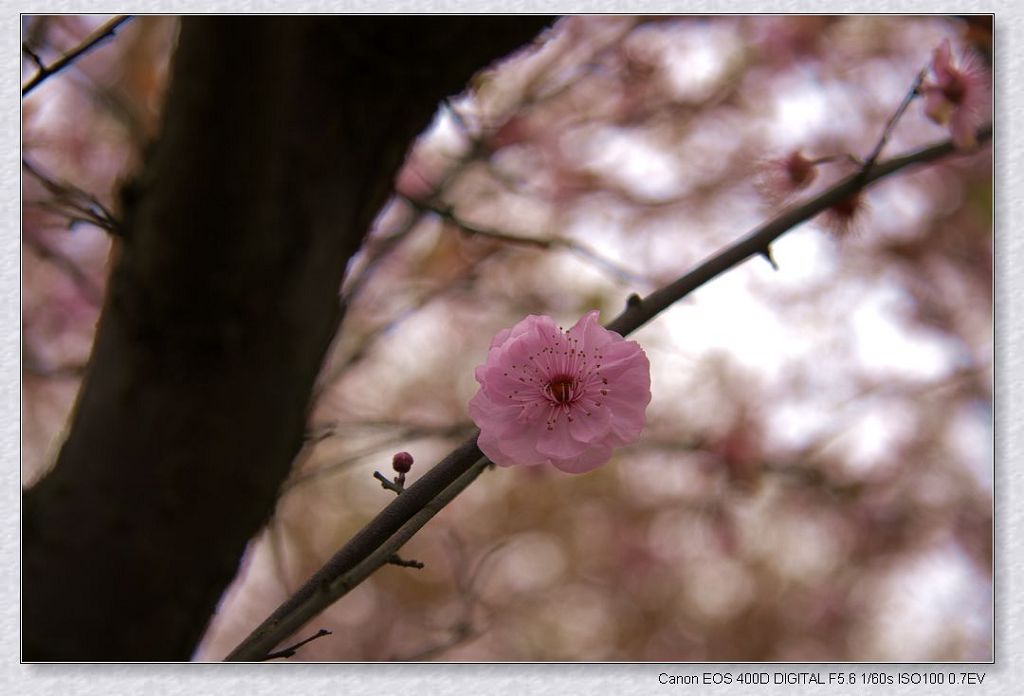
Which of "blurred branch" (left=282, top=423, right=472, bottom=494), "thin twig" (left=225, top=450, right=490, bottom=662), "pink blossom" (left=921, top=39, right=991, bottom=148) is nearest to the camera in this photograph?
"thin twig" (left=225, top=450, right=490, bottom=662)

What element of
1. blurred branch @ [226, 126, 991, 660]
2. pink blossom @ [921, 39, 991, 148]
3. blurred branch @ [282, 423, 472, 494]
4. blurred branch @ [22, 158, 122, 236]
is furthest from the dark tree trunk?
pink blossom @ [921, 39, 991, 148]

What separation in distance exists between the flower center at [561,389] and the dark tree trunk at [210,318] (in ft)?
1.02

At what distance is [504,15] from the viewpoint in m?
0.85

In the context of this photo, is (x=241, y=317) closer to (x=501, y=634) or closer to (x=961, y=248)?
(x=501, y=634)

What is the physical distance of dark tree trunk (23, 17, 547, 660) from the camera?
76 cm

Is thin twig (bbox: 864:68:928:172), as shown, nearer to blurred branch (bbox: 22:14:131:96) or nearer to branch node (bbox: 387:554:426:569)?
branch node (bbox: 387:554:426:569)

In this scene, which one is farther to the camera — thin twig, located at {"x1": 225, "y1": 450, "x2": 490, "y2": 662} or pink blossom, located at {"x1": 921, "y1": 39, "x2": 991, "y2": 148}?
pink blossom, located at {"x1": 921, "y1": 39, "x2": 991, "y2": 148}

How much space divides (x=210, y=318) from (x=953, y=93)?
0.86m

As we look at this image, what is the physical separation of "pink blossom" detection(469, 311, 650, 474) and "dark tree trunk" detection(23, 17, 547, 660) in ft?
0.98

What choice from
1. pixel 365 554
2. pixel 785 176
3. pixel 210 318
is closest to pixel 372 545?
pixel 365 554

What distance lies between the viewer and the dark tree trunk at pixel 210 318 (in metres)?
0.76

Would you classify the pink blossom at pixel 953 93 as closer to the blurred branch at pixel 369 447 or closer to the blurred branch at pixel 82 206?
the blurred branch at pixel 369 447

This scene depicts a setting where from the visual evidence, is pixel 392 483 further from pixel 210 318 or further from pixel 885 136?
pixel 885 136

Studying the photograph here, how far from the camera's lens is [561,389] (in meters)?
0.63
